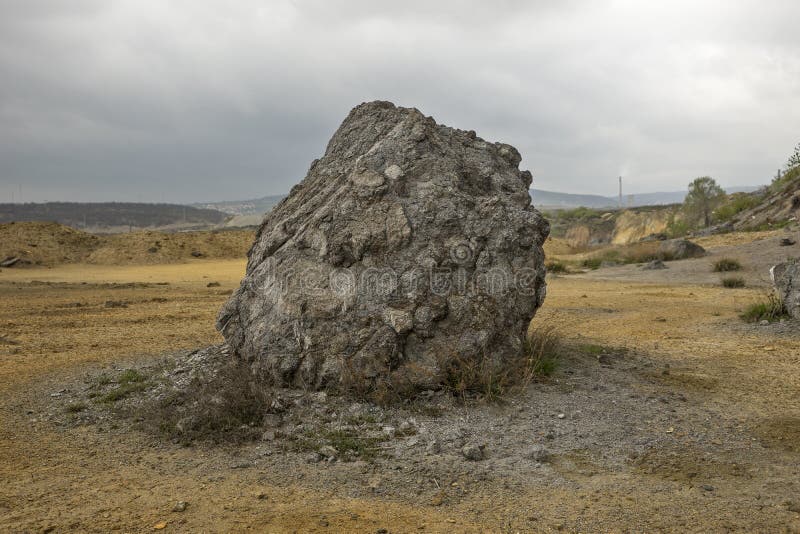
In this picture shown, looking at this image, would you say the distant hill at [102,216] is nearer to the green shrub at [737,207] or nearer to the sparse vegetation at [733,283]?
the green shrub at [737,207]

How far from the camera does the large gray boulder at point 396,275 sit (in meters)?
5.45

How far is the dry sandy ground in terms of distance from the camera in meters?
3.48

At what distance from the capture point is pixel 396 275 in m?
5.59

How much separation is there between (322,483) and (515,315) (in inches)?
106

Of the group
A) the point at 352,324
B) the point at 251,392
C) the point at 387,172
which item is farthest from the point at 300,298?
the point at 387,172

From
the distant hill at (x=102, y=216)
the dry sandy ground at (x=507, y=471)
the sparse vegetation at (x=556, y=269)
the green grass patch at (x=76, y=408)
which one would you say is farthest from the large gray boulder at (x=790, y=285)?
the distant hill at (x=102, y=216)

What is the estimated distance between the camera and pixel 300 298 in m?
5.71

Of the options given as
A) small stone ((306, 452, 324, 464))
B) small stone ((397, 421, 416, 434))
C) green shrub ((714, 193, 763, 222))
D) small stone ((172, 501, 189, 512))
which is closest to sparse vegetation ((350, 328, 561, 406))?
small stone ((397, 421, 416, 434))

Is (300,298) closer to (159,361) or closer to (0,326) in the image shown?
(159,361)

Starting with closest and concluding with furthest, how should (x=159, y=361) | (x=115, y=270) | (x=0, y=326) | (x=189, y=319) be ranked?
(x=159, y=361) < (x=0, y=326) < (x=189, y=319) < (x=115, y=270)

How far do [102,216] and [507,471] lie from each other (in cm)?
10881

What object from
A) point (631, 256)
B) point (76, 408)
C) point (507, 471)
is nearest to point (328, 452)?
point (507, 471)

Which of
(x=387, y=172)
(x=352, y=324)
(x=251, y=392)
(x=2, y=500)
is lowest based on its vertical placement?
(x=2, y=500)

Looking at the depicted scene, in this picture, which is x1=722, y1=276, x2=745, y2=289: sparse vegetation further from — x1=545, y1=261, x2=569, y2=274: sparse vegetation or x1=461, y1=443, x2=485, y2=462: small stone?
x1=461, y1=443, x2=485, y2=462: small stone
